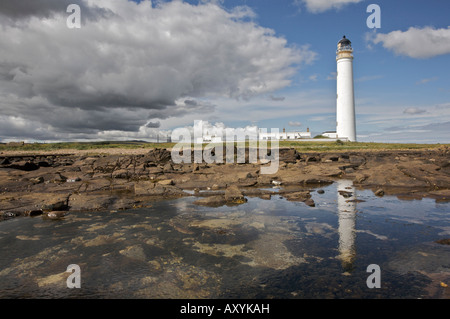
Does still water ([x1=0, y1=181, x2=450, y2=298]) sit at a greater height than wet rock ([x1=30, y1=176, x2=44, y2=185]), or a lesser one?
lesser

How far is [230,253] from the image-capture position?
7348mm

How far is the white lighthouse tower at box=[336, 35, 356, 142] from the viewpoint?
58.4m

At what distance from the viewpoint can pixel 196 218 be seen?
35.9 feet

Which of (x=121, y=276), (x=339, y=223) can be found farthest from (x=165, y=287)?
(x=339, y=223)

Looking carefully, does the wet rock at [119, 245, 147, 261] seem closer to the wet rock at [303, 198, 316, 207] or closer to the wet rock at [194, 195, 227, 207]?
the wet rock at [194, 195, 227, 207]

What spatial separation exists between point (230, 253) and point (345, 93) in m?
60.6

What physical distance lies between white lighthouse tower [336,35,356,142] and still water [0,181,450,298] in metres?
52.2

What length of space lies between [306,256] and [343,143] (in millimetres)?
57384

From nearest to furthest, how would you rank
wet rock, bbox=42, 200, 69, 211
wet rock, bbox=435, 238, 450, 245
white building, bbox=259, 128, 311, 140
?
wet rock, bbox=435, 238, 450, 245 < wet rock, bbox=42, 200, 69, 211 < white building, bbox=259, 128, 311, 140
